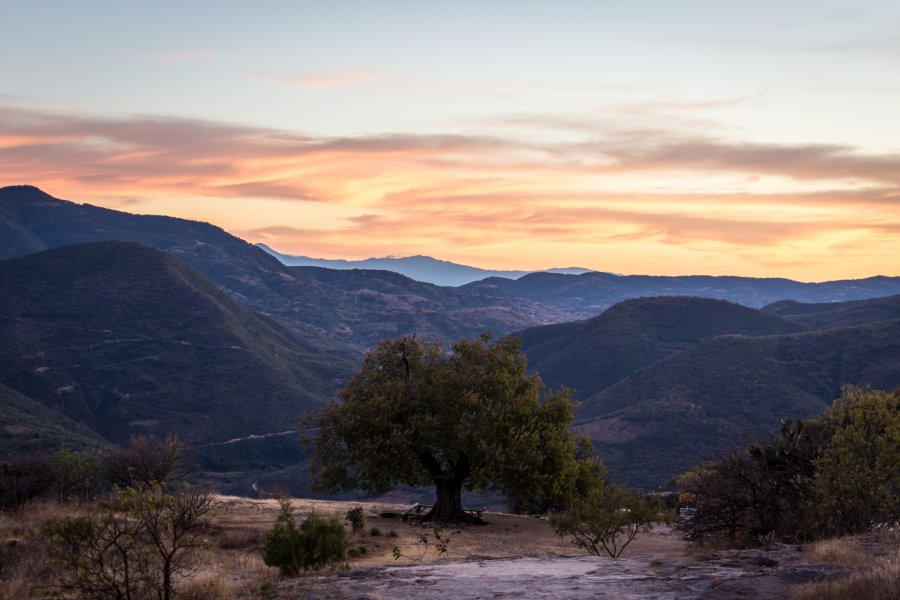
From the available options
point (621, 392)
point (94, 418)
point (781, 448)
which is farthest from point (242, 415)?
point (781, 448)

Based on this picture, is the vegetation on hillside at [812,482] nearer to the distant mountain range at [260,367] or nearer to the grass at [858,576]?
the grass at [858,576]

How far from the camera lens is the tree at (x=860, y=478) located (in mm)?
20297

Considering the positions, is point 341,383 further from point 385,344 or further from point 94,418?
point 385,344

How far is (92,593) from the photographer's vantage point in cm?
1204

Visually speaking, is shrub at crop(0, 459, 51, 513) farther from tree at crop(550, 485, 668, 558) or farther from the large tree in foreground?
tree at crop(550, 485, 668, 558)

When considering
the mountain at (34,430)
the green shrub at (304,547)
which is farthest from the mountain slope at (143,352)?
the green shrub at (304,547)

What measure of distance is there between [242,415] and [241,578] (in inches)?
3598

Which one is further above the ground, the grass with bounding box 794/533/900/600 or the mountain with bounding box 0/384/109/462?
the grass with bounding box 794/533/900/600

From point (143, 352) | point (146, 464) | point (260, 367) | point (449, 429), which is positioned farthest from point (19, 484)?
point (143, 352)

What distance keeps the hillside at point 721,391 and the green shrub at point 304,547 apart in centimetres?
5829

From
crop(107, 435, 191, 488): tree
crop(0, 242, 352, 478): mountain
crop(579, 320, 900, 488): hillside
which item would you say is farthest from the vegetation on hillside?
crop(0, 242, 352, 478): mountain

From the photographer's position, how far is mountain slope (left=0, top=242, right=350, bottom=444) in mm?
103250

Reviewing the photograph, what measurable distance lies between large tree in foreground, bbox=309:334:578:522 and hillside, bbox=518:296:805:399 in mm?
91666

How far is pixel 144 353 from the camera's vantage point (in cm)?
11944
